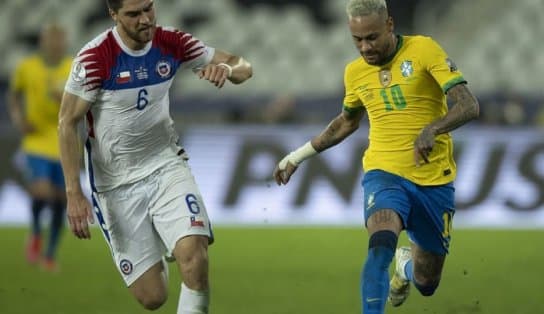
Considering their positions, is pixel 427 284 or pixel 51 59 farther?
pixel 51 59

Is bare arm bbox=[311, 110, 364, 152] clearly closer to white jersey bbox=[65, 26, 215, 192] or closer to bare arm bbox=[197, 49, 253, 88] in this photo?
bare arm bbox=[197, 49, 253, 88]

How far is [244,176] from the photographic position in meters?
14.6

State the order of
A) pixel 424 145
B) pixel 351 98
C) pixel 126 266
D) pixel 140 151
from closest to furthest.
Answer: pixel 424 145
pixel 140 151
pixel 126 266
pixel 351 98

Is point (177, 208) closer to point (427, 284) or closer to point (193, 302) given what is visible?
point (193, 302)

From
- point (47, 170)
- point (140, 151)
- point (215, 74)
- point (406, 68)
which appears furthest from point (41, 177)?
point (406, 68)

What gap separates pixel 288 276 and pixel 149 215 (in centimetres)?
384

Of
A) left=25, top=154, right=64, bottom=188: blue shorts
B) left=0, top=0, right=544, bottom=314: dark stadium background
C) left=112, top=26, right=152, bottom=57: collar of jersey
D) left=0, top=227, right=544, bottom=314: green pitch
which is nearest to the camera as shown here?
left=112, top=26, right=152, bottom=57: collar of jersey

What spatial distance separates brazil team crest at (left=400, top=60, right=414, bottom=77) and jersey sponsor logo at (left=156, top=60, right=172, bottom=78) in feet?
4.48

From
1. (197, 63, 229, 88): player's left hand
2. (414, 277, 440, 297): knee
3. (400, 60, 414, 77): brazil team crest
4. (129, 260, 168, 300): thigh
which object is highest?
(197, 63, 229, 88): player's left hand

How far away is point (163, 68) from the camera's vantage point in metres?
7.00

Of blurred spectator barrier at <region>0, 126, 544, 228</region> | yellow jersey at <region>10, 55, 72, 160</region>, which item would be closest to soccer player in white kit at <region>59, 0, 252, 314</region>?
yellow jersey at <region>10, 55, 72, 160</region>

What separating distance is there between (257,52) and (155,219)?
11.2 meters

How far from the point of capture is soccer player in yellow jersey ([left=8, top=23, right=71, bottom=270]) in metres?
12.1

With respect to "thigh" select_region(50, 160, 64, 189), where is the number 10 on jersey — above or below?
above
